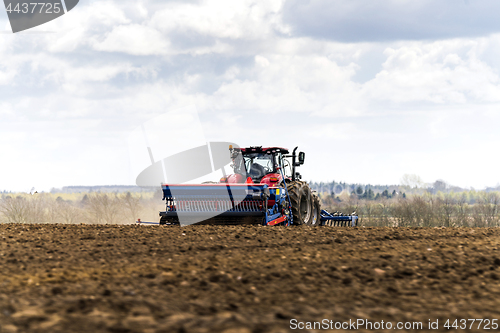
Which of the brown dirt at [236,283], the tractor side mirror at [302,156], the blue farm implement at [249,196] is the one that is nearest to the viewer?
the brown dirt at [236,283]

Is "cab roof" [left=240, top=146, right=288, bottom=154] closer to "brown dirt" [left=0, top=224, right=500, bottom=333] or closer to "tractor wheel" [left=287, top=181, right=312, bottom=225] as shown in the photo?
"tractor wheel" [left=287, top=181, right=312, bottom=225]

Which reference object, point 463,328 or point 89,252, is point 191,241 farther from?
point 463,328

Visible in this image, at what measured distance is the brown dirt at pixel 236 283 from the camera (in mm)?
4281

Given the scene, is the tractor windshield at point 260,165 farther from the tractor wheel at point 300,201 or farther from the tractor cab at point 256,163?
the tractor wheel at point 300,201

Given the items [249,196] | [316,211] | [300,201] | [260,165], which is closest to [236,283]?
[249,196]

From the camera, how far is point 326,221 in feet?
59.0

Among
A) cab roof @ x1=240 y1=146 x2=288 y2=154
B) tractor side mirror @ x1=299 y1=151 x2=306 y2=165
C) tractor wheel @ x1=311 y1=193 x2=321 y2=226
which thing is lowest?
tractor wheel @ x1=311 y1=193 x2=321 y2=226

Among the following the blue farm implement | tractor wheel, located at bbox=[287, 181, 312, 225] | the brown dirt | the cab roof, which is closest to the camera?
the brown dirt

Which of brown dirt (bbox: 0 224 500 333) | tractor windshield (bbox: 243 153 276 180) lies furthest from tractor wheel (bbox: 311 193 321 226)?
brown dirt (bbox: 0 224 500 333)

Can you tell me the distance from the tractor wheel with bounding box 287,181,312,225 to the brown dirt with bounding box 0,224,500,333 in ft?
16.8

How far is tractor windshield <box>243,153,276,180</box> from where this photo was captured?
15004 millimetres

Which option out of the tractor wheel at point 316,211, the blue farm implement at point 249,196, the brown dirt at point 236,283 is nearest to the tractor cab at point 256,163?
the blue farm implement at point 249,196

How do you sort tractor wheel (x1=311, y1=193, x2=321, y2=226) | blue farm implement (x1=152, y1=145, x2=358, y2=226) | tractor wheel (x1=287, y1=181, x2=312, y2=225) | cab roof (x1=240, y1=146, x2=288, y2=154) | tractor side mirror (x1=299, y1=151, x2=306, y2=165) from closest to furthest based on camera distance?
blue farm implement (x1=152, y1=145, x2=358, y2=226) < tractor wheel (x1=287, y1=181, x2=312, y2=225) < cab roof (x1=240, y1=146, x2=288, y2=154) < tractor side mirror (x1=299, y1=151, x2=306, y2=165) < tractor wheel (x1=311, y1=193, x2=321, y2=226)

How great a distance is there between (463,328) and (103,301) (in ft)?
11.1
